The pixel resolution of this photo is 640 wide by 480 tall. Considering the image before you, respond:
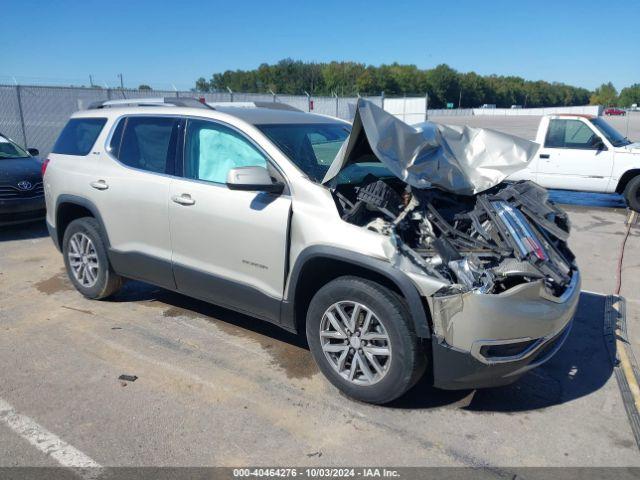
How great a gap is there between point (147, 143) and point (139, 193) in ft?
1.56

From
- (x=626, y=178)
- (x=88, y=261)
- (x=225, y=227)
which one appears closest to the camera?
(x=225, y=227)

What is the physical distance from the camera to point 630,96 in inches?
5551

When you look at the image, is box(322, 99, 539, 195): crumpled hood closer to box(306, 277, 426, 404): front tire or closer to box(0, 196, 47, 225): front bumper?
box(306, 277, 426, 404): front tire

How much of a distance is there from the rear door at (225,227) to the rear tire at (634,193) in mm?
8637

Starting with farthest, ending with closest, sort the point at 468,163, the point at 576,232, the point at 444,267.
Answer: the point at 576,232
the point at 468,163
the point at 444,267

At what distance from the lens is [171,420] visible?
336cm

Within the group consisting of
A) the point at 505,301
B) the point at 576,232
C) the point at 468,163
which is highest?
the point at 468,163

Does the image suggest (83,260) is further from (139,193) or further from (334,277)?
(334,277)

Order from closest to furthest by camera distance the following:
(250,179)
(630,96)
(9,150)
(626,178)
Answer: (250,179) → (9,150) → (626,178) → (630,96)

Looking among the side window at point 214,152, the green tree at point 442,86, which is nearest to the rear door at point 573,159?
the side window at point 214,152

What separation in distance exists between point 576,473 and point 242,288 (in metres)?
2.41

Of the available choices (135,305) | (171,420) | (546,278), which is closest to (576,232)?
(546,278)

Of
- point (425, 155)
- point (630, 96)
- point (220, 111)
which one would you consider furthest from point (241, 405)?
point (630, 96)

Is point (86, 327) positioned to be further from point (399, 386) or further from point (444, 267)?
point (444, 267)
